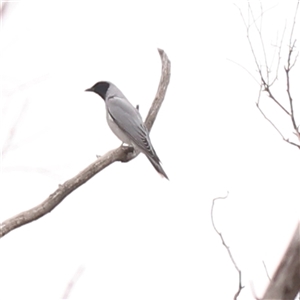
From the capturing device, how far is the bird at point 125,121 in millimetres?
5348

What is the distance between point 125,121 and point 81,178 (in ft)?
6.91

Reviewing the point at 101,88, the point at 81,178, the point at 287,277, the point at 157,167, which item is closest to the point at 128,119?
the point at 157,167

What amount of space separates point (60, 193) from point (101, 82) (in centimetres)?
324

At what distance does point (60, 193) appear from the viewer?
340 cm

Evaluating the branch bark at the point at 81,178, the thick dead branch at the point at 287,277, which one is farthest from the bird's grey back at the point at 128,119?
the thick dead branch at the point at 287,277

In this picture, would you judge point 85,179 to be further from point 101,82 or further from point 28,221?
point 101,82

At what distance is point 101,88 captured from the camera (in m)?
6.52

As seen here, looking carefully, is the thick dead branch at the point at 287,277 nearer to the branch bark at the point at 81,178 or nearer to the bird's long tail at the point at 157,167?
the branch bark at the point at 81,178

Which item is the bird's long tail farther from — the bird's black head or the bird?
the bird's black head

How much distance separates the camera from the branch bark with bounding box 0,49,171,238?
10.5ft

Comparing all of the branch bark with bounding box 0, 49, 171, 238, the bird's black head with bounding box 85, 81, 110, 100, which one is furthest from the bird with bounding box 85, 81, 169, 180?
the branch bark with bounding box 0, 49, 171, 238

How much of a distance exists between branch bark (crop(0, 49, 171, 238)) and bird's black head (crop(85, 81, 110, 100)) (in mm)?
1438

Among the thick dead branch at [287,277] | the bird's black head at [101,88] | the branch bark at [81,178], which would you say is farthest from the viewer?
the bird's black head at [101,88]

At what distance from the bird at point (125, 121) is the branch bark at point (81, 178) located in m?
0.30
